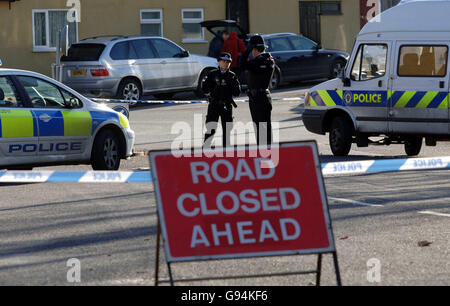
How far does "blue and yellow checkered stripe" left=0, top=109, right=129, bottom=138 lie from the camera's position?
12039 millimetres

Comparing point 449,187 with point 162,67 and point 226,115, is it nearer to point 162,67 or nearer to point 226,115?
point 226,115

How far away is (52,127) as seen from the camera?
12.5m

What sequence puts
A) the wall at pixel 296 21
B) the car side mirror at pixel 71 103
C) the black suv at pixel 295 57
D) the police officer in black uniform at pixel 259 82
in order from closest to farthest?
the car side mirror at pixel 71 103
the police officer in black uniform at pixel 259 82
the black suv at pixel 295 57
the wall at pixel 296 21

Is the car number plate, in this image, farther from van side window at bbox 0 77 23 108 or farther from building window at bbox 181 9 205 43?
van side window at bbox 0 77 23 108

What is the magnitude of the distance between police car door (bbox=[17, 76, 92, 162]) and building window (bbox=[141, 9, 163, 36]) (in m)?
18.4

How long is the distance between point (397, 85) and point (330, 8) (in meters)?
19.6

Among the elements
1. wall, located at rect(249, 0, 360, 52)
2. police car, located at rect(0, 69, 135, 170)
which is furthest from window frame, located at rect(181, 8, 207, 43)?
police car, located at rect(0, 69, 135, 170)

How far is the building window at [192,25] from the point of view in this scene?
104ft

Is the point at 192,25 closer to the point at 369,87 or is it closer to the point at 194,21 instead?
the point at 194,21

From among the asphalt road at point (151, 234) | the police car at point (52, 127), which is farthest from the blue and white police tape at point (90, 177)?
the police car at point (52, 127)

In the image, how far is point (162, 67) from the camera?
2527cm

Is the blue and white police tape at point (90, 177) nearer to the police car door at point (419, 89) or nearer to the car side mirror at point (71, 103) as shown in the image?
the car side mirror at point (71, 103)

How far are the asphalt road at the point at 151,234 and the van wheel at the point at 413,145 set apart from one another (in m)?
2.09

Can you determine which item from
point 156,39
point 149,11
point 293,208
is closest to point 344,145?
point 293,208
